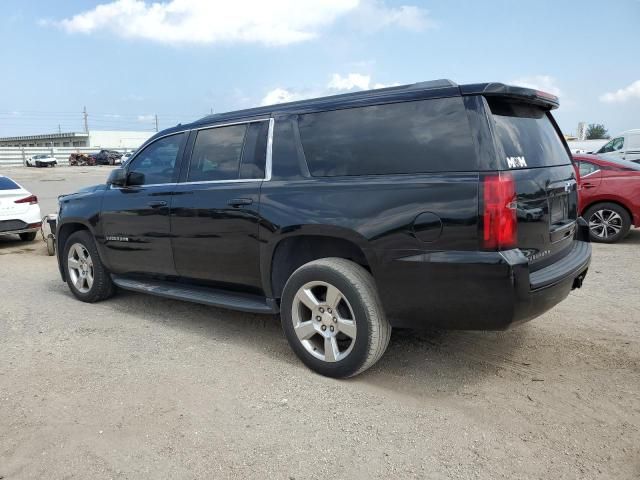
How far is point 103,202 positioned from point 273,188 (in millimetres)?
2285

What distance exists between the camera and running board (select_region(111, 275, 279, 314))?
4074 millimetres

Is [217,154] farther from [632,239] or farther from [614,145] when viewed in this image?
[614,145]

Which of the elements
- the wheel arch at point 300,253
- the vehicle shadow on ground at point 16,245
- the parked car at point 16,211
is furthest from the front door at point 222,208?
the parked car at point 16,211

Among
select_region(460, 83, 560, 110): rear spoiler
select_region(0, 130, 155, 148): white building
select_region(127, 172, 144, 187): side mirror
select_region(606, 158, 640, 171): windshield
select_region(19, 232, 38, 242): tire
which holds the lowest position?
select_region(19, 232, 38, 242): tire

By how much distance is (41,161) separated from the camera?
44.7 meters

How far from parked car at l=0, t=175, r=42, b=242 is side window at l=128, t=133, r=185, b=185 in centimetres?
547

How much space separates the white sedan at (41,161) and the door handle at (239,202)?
46726mm

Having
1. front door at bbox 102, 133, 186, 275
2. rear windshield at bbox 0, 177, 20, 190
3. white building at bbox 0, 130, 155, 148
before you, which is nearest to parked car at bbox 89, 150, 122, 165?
white building at bbox 0, 130, 155, 148

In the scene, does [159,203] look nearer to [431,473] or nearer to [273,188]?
[273,188]

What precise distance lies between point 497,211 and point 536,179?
0.50 metres

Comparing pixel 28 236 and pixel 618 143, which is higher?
pixel 618 143

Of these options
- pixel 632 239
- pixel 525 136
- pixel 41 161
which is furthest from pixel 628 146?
pixel 41 161

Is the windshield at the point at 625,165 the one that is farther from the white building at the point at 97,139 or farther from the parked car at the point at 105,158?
the white building at the point at 97,139

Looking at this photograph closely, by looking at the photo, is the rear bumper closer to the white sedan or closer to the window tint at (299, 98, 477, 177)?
the window tint at (299, 98, 477, 177)
